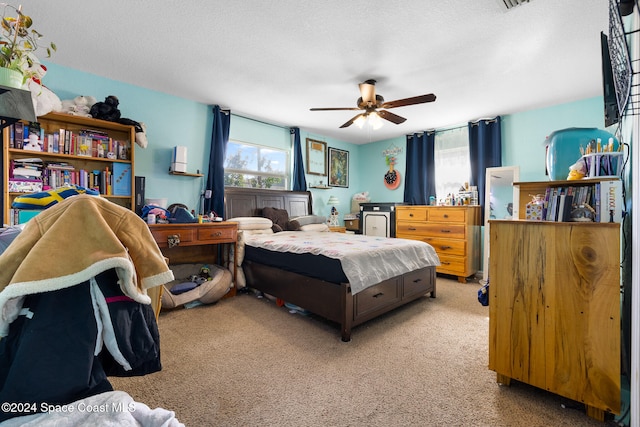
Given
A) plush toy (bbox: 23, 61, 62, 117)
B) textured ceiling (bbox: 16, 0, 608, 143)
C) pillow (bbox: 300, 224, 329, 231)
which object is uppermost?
textured ceiling (bbox: 16, 0, 608, 143)

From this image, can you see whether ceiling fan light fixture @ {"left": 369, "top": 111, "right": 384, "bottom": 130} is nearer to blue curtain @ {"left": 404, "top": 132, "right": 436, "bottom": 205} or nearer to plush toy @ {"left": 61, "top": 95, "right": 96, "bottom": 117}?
blue curtain @ {"left": 404, "top": 132, "right": 436, "bottom": 205}

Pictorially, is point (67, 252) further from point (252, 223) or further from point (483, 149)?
point (483, 149)

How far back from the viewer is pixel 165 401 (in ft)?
4.94

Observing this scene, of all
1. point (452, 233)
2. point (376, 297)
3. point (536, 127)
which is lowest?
point (376, 297)

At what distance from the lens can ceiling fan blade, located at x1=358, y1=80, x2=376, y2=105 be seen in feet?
9.68

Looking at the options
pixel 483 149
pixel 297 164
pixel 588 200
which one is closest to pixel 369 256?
pixel 588 200

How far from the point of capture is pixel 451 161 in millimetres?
4816

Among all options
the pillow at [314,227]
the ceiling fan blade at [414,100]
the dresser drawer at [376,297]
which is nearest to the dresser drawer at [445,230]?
the pillow at [314,227]

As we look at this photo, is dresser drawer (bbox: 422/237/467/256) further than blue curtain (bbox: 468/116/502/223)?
No

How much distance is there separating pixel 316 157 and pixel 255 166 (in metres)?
1.29

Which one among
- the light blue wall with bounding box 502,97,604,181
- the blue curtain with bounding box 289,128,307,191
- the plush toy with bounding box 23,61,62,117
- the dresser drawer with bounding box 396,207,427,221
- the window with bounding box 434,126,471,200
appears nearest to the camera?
the plush toy with bounding box 23,61,62,117

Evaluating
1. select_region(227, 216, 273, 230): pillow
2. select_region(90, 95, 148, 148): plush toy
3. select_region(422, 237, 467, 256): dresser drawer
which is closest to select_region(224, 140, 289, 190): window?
select_region(227, 216, 273, 230): pillow

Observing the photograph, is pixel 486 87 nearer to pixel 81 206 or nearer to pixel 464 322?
pixel 464 322

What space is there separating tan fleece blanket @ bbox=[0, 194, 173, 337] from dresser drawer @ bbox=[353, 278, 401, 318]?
1863mm
